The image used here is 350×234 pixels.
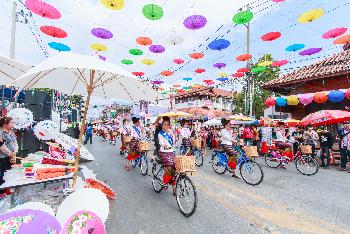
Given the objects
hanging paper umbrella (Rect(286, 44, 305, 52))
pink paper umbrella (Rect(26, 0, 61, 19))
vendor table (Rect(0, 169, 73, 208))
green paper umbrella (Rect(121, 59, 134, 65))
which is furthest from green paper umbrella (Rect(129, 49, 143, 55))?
vendor table (Rect(0, 169, 73, 208))

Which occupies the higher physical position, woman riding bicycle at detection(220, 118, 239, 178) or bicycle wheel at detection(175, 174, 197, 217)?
woman riding bicycle at detection(220, 118, 239, 178)

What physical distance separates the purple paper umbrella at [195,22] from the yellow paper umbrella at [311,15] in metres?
3.93

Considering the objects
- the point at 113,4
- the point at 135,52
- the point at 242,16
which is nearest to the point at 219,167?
the point at 242,16

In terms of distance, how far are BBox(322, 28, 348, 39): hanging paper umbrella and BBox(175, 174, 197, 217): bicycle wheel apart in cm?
936

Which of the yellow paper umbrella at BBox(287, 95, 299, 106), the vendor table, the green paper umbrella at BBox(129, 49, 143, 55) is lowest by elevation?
the vendor table

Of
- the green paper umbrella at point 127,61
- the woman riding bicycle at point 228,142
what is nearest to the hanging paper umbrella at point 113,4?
the woman riding bicycle at point 228,142

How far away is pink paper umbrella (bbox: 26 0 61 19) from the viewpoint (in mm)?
7899

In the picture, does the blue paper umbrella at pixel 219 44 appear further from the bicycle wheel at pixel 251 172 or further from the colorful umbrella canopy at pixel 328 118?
the bicycle wheel at pixel 251 172

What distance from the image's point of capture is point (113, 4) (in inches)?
329

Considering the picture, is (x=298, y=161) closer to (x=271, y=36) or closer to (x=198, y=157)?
(x=198, y=157)

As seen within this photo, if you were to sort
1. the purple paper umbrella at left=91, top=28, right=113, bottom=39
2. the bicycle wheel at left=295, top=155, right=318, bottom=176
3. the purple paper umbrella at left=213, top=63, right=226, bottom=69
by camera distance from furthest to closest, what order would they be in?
the purple paper umbrella at left=213, top=63, right=226, bottom=69 → the purple paper umbrella at left=91, top=28, right=113, bottom=39 → the bicycle wheel at left=295, top=155, right=318, bottom=176

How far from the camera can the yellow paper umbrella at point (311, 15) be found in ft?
31.7

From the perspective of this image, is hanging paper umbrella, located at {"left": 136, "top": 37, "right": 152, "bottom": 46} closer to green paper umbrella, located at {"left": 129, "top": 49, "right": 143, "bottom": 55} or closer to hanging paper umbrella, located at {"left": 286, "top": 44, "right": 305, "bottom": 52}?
green paper umbrella, located at {"left": 129, "top": 49, "right": 143, "bottom": 55}

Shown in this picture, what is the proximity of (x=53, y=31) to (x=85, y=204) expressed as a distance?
860 centimetres
